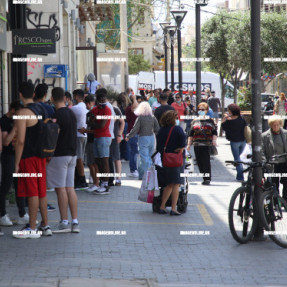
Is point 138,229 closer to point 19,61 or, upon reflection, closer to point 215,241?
point 215,241

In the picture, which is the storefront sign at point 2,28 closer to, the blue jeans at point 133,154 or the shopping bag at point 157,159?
the shopping bag at point 157,159

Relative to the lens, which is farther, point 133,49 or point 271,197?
point 133,49

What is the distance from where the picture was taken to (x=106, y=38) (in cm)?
5900

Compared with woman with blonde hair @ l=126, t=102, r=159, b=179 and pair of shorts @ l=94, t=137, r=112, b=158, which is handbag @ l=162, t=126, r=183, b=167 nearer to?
pair of shorts @ l=94, t=137, r=112, b=158

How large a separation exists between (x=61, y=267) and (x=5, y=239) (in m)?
1.74

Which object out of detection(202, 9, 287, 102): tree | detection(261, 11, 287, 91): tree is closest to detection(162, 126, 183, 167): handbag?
detection(202, 9, 287, 102): tree

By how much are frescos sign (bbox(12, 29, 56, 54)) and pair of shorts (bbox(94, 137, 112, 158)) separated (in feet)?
6.07

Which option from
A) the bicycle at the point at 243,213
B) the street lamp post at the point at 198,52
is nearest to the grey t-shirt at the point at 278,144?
Answer: the bicycle at the point at 243,213

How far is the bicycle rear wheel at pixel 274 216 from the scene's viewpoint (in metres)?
8.84

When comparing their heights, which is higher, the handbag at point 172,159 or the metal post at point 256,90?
the metal post at point 256,90

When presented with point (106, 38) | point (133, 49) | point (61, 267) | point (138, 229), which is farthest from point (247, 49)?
point (133, 49)

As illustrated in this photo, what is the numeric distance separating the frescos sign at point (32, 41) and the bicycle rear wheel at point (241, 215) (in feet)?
18.4

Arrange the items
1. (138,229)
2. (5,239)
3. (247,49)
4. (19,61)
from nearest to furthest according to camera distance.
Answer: (5,239) < (138,229) < (19,61) < (247,49)

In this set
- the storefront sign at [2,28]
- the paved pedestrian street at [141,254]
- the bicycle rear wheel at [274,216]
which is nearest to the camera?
the paved pedestrian street at [141,254]
